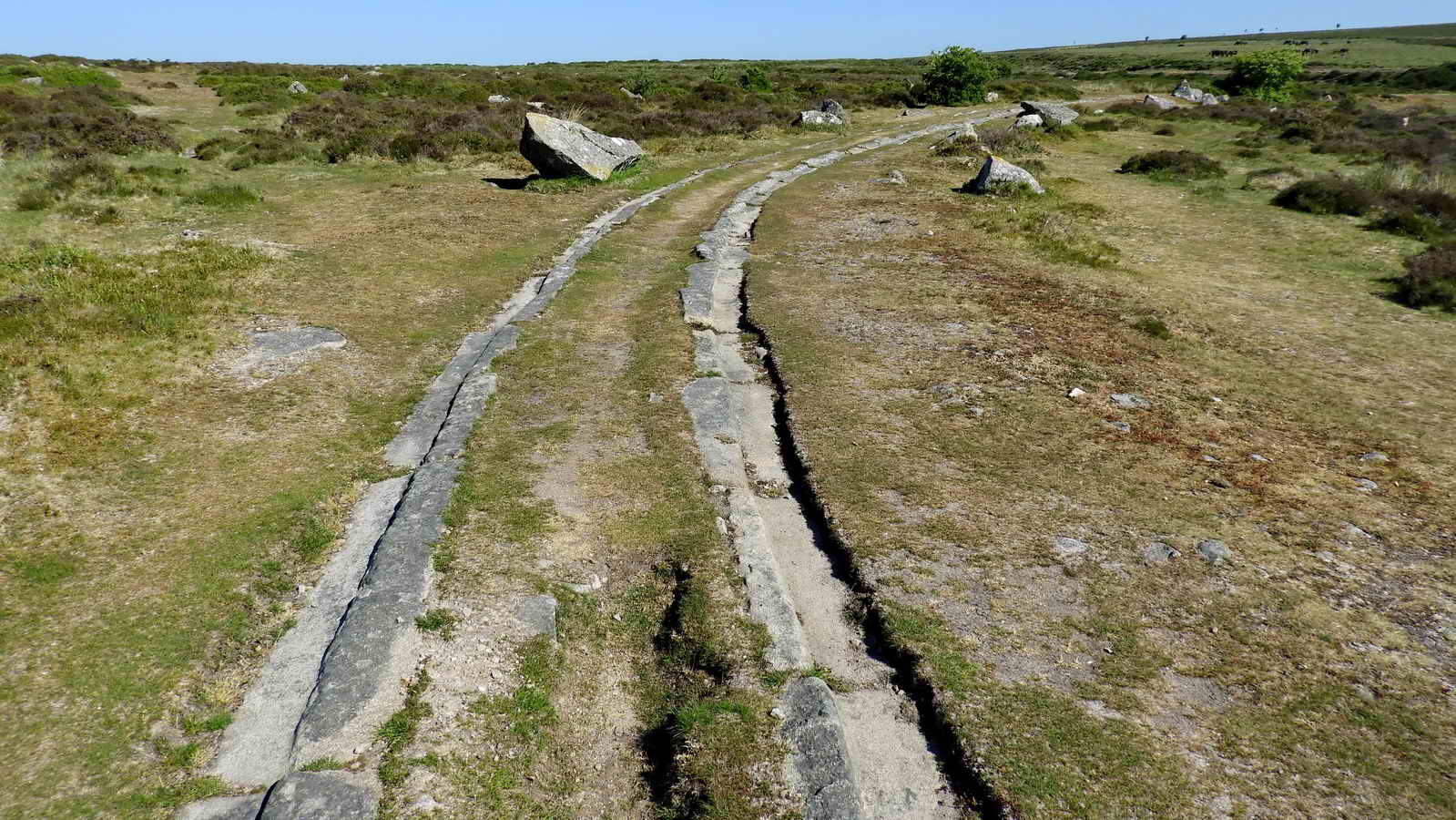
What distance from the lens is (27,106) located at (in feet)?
107

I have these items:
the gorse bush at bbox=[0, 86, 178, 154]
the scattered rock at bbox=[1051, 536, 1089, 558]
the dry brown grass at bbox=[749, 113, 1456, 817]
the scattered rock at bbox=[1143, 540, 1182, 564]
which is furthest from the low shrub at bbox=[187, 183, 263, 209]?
the scattered rock at bbox=[1143, 540, 1182, 564]

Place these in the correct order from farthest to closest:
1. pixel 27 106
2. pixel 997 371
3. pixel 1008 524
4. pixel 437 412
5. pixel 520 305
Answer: pixel 27 106
pixel 520 305
pixel 997 371
pixel 437 412
pixel 1008 524

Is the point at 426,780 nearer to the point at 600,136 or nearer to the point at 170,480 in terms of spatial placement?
the point at 170,480

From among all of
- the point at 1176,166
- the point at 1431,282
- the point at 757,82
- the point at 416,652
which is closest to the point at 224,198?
the point at 416,652

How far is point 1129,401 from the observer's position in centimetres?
1120

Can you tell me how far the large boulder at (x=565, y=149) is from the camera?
25203mm

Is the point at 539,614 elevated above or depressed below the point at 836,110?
below

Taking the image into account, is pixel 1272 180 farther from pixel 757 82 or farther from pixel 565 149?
pixel 757 82

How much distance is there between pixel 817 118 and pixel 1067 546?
39.7m

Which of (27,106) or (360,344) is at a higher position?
(27,106)

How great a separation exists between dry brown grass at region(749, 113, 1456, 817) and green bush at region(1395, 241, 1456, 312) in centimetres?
71

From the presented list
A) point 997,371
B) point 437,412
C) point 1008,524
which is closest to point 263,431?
point 437,412

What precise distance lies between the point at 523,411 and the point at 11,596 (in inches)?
212

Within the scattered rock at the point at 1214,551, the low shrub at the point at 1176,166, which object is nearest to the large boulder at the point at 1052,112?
the low shrub at the point at 1176,166
